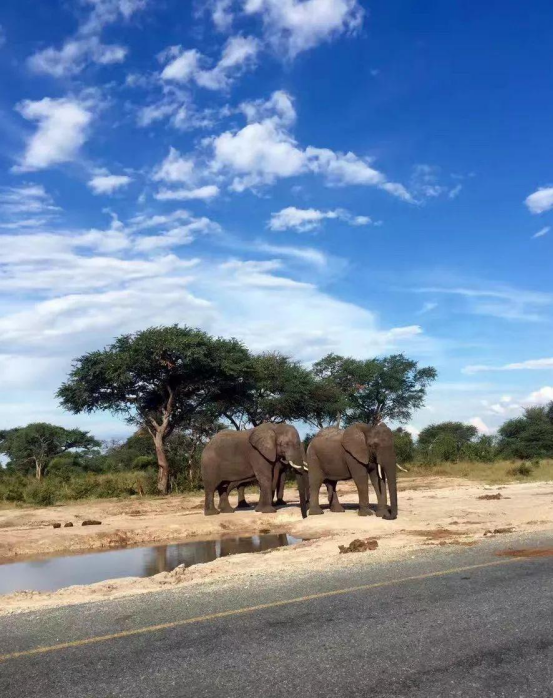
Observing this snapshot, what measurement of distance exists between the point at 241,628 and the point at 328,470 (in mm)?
12916

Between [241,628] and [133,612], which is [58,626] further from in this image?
[241,628]

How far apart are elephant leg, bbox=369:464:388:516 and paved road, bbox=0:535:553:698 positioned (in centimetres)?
909

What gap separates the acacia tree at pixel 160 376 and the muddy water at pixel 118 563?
15424mm

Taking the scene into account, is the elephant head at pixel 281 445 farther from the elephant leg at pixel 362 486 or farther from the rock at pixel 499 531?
the rock at pixel 499 531

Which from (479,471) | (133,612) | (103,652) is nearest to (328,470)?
(133,612)

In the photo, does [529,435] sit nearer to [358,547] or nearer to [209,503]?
[209,503]

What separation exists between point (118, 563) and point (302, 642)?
8.63m

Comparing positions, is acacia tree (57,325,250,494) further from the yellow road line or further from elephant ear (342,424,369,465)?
the yellow road line

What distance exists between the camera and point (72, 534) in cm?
1673

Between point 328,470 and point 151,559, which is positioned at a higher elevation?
point 328,470

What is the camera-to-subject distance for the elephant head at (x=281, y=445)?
1944cm

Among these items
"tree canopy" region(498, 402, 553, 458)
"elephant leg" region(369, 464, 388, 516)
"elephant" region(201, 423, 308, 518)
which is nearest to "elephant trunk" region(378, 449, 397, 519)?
"elephant leg" region(369, 464, 388, 516)

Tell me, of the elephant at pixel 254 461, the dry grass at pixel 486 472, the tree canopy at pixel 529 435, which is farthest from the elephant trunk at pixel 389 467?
the tree canopy at pixel 529 435

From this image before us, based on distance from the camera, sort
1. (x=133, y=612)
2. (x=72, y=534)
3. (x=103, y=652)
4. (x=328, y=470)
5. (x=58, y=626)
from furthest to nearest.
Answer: (x=328, y=470) → (x=72, y=534) → (x=133, y=612) → (x=58, y=626) → (x=103, y=652)
